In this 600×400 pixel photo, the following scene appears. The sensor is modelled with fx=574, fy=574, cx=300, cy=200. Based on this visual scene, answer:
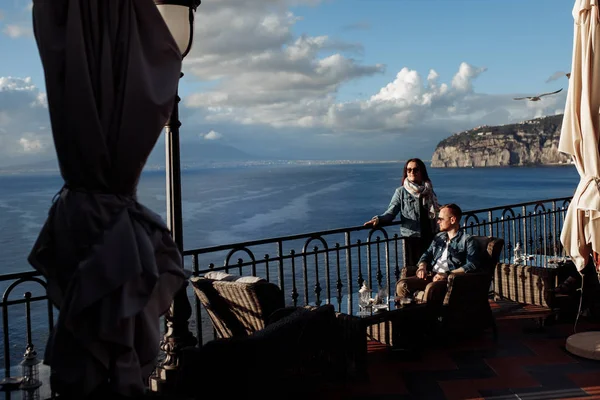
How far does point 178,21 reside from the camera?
3.88 m

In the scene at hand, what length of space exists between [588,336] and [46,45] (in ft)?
15.2

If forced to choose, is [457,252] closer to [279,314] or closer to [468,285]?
[468,285]

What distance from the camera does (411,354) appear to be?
16.0 ft

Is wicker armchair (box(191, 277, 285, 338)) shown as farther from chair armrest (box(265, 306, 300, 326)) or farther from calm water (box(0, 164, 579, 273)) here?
calm water (box(0, 164, 579, 273))

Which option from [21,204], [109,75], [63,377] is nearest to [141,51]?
[109,75]

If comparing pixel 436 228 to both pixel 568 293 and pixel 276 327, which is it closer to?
pixel 568 293

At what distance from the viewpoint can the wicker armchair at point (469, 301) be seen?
5.06 metres

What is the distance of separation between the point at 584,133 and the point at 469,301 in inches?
70.5

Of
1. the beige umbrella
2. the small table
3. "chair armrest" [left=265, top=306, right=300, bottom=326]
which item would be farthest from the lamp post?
the beige umbrella

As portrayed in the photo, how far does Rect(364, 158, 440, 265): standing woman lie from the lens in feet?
20.5

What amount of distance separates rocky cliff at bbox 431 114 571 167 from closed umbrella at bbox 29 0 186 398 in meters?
85.3

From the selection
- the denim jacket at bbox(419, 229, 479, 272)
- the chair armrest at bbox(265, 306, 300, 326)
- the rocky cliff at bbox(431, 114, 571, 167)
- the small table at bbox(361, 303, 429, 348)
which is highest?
the rocky cliff at bbox(431, 114, 571, 167)

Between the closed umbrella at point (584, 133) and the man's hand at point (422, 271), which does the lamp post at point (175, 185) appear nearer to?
the man's hand at point (422, 271)

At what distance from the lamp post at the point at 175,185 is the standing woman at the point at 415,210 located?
2735mm
